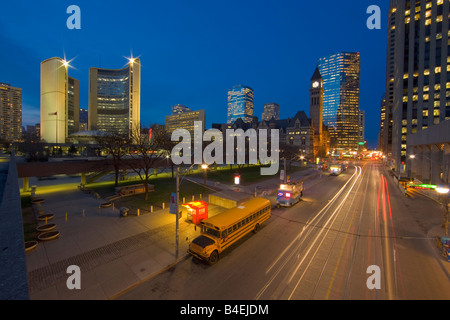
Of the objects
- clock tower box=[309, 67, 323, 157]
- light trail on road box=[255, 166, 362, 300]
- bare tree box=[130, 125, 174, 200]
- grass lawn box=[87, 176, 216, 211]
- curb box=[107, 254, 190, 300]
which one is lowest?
curb box=[107, 254, 190, 300]

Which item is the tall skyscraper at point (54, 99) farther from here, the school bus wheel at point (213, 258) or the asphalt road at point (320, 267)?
the asphalt road at point (320, 267)

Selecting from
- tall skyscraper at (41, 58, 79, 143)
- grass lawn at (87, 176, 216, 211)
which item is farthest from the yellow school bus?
tall skyscraper at (41, 58, 79, 143)

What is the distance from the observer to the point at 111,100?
472 feet

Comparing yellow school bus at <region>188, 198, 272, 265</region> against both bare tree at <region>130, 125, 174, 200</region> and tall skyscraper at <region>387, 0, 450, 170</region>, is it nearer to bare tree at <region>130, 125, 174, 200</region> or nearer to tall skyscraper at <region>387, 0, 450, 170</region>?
bare tree at <region>130, 125, 174, 200</region>

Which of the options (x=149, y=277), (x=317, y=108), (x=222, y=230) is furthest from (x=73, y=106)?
(x=222, y=230)

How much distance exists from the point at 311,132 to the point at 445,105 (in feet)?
167

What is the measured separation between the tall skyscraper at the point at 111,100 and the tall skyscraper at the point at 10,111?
309 feet

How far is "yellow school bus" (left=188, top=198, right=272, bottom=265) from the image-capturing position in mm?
11812

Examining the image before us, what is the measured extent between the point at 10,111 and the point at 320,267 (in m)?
271

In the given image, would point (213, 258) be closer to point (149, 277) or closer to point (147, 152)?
point (149, 277)

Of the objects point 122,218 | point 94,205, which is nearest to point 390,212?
point 122,218

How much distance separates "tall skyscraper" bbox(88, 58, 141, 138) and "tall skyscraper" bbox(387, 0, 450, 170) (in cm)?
14252

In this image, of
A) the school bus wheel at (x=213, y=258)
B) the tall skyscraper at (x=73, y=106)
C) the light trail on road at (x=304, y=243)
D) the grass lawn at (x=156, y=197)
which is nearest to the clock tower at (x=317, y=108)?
the light trail on road at (x=304, y=243)

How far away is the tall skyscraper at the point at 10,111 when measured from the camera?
175825 millimetres
